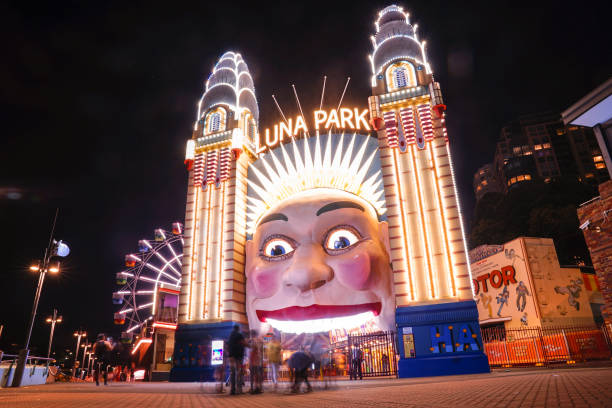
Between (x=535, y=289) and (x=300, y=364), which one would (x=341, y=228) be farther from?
(x=535, y=289)

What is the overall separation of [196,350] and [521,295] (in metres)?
18.1

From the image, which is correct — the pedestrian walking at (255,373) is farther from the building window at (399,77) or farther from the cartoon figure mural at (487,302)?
the cartoon figure mural at (487,302)

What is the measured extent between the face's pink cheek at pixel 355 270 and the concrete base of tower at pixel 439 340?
1.82m

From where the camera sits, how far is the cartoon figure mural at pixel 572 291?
2200 cm

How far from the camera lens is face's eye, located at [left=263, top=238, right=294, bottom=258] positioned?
15898 mm

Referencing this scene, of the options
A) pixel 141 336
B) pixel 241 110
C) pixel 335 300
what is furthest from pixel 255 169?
pixel 141 336

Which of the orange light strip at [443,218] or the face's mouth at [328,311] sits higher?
the orange light strip at [443,218]

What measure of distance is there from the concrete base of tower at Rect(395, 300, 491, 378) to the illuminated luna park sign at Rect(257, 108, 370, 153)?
899cm

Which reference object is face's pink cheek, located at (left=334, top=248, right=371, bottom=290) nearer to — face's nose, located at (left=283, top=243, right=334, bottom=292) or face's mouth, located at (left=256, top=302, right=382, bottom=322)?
face's nose, located at (left=283, top=243, right=334, bottom=292)

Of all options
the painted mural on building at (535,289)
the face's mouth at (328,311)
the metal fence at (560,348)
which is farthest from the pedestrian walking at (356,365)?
the painted mural on building at (535,289)

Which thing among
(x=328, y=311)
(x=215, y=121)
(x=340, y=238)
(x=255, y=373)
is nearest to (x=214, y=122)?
(x=215, y=121)

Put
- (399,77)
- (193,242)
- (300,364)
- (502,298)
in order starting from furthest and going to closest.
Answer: (502,298), (193,242), (399,77), (300,364)

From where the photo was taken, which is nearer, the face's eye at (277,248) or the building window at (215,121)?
the face's eye at (277,248)

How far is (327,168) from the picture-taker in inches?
703
